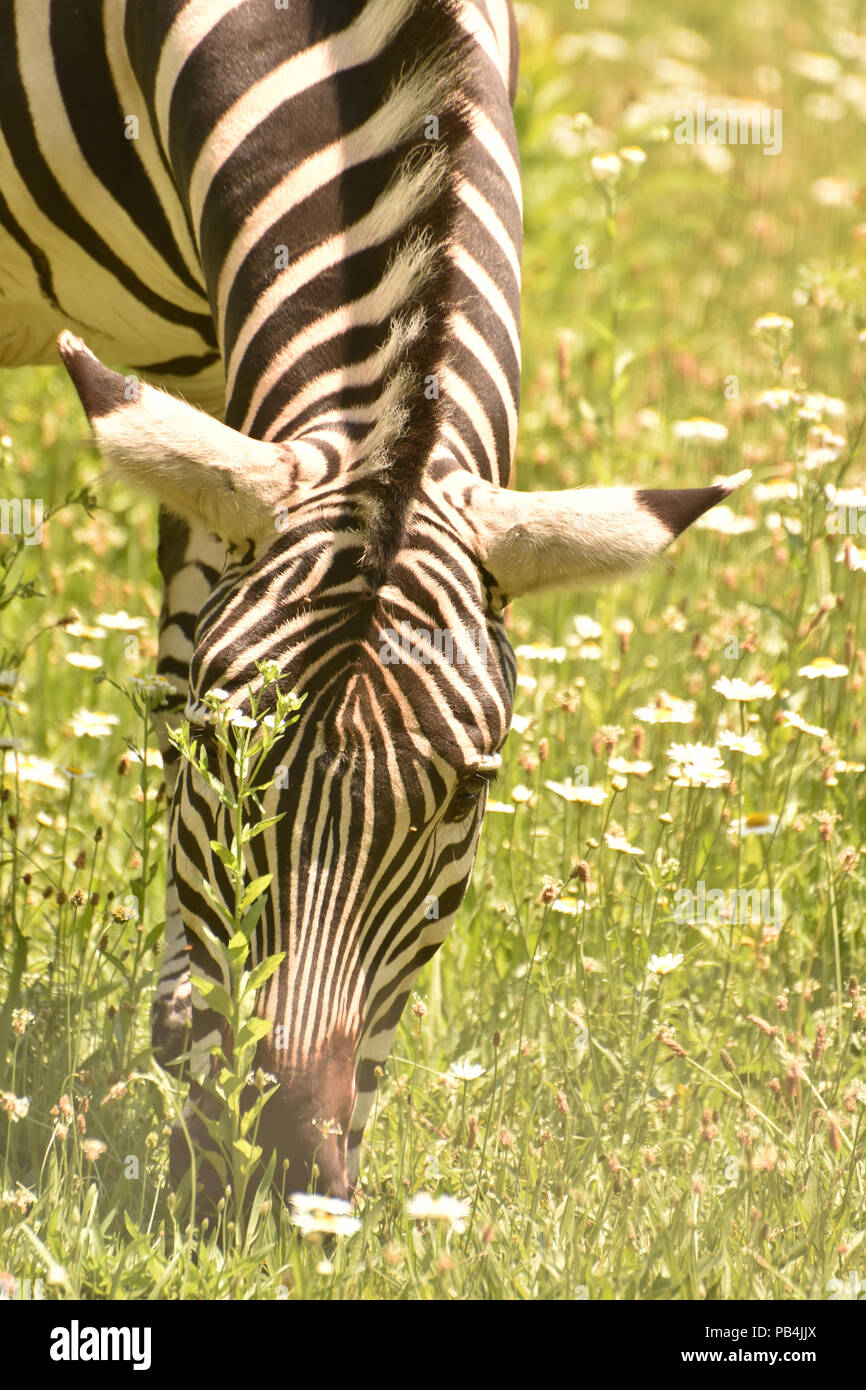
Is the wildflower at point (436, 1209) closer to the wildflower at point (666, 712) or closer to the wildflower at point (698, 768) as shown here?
the wildflower at point (698, 768)

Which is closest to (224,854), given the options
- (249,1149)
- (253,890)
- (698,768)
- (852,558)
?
(253,890)

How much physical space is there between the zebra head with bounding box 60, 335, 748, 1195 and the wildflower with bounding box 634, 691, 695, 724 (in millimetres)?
1498

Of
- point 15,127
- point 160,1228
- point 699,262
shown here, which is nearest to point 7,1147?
point 160,1228

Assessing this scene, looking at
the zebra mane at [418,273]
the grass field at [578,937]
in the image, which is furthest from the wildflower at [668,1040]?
the zebra mane at [418,273]

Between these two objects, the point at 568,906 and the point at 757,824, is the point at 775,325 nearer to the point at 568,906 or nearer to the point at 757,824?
the point at 757,824

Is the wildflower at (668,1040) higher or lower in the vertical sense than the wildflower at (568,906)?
lower

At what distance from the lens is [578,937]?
13.4 ft

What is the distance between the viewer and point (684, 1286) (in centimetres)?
329

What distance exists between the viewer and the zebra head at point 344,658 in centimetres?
302

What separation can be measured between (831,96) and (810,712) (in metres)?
10.6

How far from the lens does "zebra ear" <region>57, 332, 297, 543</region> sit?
305 cm

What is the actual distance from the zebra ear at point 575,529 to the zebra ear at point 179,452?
0.42 meters
